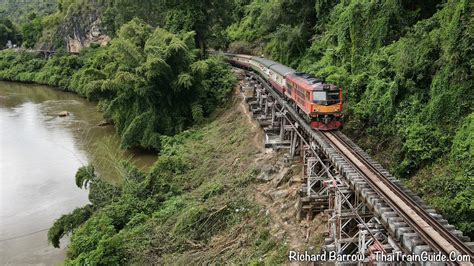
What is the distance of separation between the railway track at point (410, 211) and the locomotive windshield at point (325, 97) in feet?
12.8

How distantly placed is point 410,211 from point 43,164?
1184 inches

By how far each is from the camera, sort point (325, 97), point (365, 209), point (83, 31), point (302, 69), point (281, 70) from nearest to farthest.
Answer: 1. point (365, 209)
2. point (325, 97)
3. point (281, 70)
4. point (302, 69)
5. point (83, 31)

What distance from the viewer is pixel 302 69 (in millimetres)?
34406

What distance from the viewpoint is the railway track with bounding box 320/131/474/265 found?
33.0 feet

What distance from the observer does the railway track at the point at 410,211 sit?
10062 mm

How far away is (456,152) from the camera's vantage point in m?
15.0

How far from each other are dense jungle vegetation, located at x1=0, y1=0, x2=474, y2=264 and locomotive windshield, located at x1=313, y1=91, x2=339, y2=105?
1891mm

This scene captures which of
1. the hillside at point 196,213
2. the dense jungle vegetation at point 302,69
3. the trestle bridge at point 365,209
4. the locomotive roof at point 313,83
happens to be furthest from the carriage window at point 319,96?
the hillside at point 196,213

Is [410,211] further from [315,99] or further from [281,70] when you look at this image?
[281,70]

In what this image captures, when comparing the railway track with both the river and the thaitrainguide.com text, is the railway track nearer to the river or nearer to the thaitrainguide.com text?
the thaitrainguide.com text

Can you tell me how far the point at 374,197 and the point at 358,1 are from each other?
17.2m

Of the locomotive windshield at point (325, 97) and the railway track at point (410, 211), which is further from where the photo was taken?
the locomotive windshield at point (325, 97)

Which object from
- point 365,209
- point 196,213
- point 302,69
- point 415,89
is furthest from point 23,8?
point 365,209

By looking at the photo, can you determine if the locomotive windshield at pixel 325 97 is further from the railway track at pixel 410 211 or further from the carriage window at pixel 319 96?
the railway track at pixel 410 211
